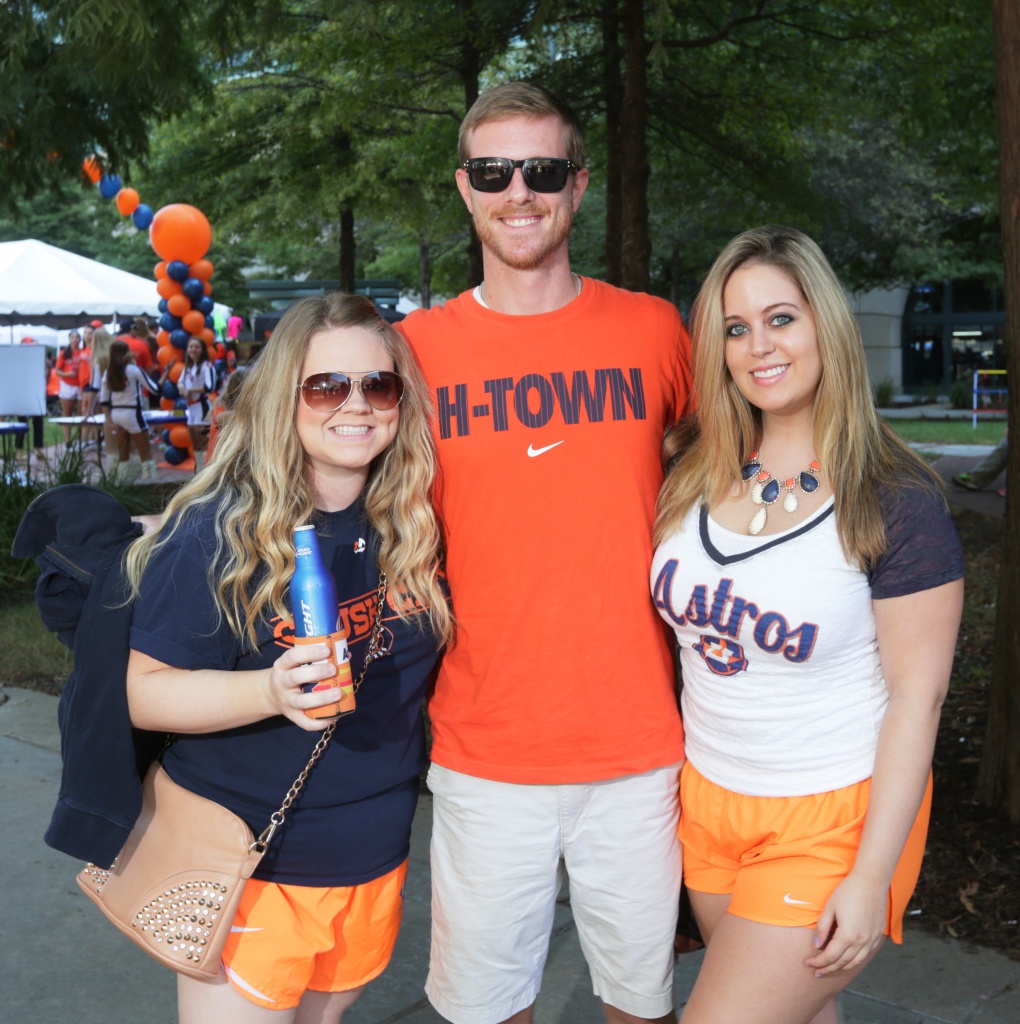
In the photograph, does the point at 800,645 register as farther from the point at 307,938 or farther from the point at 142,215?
the point at 142,215

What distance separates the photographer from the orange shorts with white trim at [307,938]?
2.33 m

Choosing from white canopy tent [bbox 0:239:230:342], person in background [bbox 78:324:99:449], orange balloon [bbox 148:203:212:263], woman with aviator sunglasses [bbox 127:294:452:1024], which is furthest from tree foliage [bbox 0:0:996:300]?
white canopy tent [bbox 0:239:230:342]

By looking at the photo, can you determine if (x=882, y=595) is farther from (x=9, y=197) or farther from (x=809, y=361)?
(x=9, y=197)

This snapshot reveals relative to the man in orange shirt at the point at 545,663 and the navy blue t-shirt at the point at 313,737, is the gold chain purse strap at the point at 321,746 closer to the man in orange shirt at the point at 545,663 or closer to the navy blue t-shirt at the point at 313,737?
the navy blue t-shirt at the point at 313,737

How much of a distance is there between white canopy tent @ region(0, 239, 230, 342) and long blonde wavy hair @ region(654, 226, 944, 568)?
1990 cm

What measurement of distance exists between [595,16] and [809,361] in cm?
759

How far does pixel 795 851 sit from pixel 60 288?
21.5 meters

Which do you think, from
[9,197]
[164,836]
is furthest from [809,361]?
[9,197]

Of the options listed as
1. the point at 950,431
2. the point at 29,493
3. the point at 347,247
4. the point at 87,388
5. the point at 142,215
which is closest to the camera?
the point at 29,493

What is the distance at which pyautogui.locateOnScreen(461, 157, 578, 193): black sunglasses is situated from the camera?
291cm

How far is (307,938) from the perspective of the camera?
7.86ft

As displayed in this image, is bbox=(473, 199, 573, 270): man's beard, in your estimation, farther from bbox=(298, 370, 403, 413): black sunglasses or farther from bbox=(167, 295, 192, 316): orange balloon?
bbox=(167, 295, 192, 316): orange balloon

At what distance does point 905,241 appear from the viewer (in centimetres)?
2581

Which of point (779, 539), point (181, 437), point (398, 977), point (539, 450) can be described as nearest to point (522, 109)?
point (539, 450)
